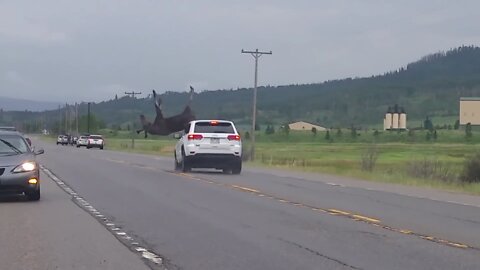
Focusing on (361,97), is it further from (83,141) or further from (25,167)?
(25,167)

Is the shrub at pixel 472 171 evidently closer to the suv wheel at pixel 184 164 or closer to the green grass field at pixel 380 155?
the green grass field at pixel 380 155

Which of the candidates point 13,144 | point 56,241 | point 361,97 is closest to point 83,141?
point 13,144

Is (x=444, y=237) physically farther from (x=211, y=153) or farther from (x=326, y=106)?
(x=326, y=106)

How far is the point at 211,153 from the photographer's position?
104ft

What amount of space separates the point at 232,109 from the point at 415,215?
151 meters

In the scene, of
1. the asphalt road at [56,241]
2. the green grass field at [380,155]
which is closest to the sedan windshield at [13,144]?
the asphalt road at [56,241]

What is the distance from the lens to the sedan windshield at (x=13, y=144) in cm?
1940

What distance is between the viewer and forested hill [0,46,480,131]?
16262cm

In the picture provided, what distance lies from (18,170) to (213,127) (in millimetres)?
14530

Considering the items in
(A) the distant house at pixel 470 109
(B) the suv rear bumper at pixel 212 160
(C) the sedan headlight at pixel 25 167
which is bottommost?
(B) the suv rear bumper at pixel 212 160

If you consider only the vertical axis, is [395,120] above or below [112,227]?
above

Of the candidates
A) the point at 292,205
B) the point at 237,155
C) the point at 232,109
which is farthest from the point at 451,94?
the point at 292,205

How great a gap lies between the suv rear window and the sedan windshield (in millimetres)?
12657

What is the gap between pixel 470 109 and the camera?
110m
